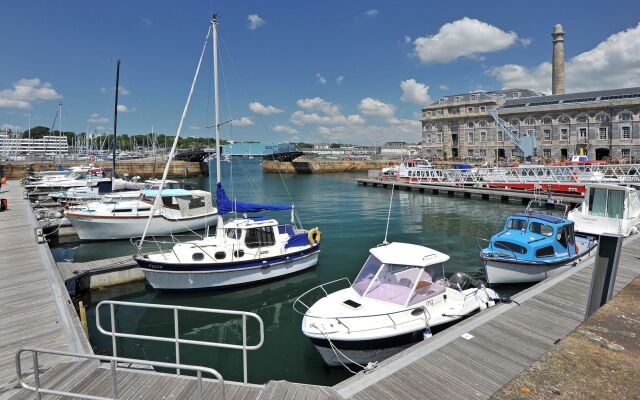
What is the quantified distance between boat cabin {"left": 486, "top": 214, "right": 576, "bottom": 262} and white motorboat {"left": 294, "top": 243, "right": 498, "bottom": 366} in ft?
17.4

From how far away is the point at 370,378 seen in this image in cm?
771

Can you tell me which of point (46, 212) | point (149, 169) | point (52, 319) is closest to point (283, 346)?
point (52, 319)

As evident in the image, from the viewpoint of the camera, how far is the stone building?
278ft

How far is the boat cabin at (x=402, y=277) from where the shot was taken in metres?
11.5

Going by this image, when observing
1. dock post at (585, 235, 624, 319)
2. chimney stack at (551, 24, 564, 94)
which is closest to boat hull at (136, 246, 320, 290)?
dock post at (585, 235, 624, 319)

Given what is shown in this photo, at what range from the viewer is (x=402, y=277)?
1193cm

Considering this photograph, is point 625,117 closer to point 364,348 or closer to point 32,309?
point 364,348

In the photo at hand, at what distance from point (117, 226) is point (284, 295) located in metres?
17.3

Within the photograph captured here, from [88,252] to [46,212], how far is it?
11.4 m

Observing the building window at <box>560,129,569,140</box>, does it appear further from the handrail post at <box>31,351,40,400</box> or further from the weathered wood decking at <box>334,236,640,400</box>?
the handrail post at <box>31,351,40,400</box>

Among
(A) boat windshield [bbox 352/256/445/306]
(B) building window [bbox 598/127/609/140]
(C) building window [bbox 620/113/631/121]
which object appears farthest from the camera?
(B) building window [bbox 598/127/609/140]

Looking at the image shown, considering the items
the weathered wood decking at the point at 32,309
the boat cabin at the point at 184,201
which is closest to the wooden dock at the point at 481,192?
the boat cabin at the point at 184,201

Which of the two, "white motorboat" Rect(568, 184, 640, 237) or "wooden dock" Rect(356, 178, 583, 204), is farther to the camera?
"wooden dock" Rect(356, 178, 583, 204)

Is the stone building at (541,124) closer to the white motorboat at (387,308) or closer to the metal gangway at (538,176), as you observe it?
the metal gangway at (538,176)
